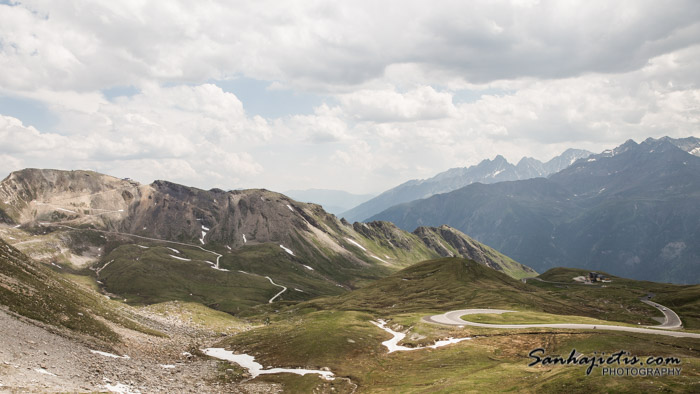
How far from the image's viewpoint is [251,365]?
88.6 m

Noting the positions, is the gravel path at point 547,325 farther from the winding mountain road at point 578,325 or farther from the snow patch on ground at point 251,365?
the snow patch on ground at point 251,365

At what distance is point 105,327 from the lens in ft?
263

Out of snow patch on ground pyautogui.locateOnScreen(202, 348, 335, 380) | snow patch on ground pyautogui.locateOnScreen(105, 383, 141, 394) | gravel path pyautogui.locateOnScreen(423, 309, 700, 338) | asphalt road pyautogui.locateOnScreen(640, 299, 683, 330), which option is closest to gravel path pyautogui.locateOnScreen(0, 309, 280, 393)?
snow patch on ground pyautogui.locateOnScreen(105, 383, 141, 394)

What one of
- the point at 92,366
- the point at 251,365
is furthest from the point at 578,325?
the point at 92,366

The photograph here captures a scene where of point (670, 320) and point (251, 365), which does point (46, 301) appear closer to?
point (251, 365)

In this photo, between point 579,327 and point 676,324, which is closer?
point 579,327

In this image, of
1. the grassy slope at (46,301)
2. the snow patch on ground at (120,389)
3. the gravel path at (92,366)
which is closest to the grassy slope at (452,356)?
the gravel path at (92,366)

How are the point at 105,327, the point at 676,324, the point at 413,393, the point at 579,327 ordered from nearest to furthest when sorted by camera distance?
the point at 413,393
the point at 105,327
the point at 579,327
the point at 676,324

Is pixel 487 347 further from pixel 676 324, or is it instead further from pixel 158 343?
pixel 676 324

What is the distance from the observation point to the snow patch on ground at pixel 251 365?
81625 mm

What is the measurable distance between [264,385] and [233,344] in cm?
3889

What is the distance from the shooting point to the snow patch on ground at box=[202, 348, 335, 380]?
8162cm

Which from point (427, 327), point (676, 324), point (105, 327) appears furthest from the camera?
point (676, 324)

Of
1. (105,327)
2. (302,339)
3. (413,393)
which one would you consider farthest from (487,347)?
(105,327)
